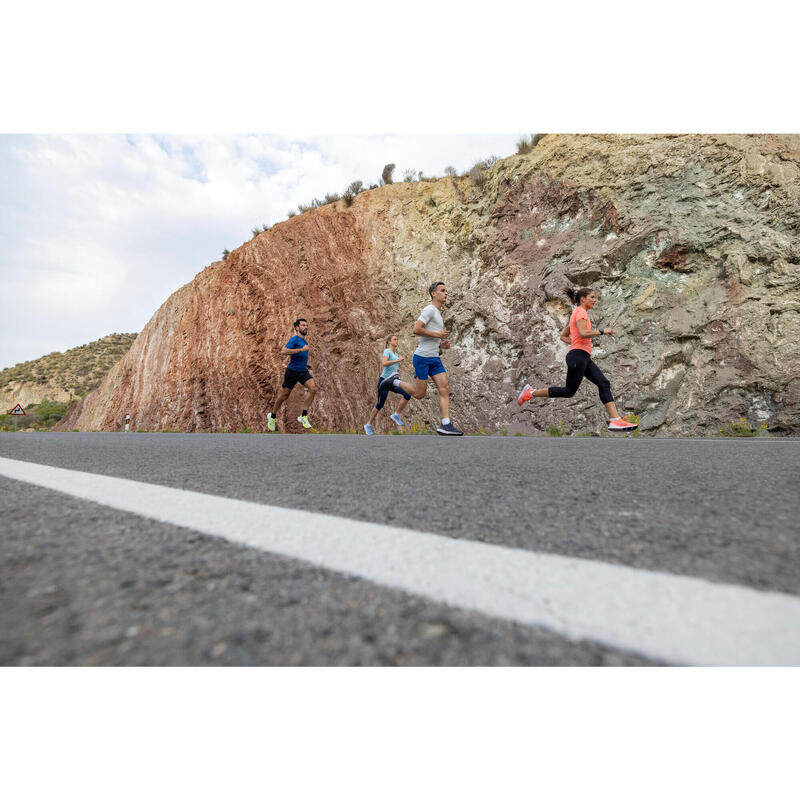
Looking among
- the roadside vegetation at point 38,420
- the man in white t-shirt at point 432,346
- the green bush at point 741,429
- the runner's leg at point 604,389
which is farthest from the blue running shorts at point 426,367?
the roadside vegetation at point 38,420

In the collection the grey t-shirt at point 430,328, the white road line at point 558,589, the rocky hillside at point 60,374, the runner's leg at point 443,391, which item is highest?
the rocky hillside at point 60,374

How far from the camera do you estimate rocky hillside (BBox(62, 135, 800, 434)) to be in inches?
318

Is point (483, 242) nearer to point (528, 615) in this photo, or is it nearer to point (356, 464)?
point (356, 464)

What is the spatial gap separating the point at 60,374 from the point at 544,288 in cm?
4156

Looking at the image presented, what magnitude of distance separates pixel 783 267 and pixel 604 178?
3.53 m

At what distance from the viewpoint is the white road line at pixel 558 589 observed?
0.70 m

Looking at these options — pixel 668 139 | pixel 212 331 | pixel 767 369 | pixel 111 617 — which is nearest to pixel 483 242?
pixel 668 139

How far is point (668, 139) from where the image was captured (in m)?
9.25

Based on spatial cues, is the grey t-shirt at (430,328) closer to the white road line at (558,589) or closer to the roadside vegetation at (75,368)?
the white road line at (558,589)

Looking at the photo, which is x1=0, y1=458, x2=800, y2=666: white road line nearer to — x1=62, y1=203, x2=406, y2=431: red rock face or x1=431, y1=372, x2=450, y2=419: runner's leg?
x1=431, y1=372, x2=450, y2=419: runner's leg

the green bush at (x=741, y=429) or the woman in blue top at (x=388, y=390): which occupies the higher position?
the woman in blue top at (x=388, y=390)

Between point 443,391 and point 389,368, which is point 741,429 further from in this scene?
point 389,368

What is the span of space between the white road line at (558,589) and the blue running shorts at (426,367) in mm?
5688

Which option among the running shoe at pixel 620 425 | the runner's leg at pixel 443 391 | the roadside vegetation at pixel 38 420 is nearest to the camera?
the running shoe at pixel 620 425
